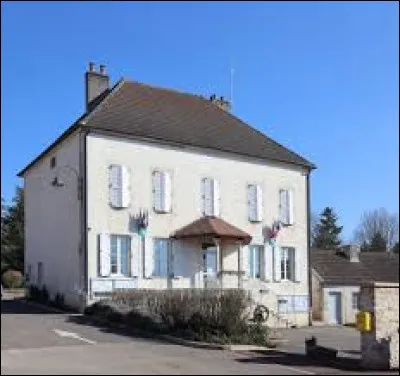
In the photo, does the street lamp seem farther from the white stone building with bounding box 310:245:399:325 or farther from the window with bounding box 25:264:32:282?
the white stone building with bounding box 310:245:399:325

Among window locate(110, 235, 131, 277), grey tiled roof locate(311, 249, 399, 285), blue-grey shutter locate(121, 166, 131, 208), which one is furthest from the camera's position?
grey tiled roof locate(311, 249, 399, 285)

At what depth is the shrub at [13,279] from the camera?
4389 cm

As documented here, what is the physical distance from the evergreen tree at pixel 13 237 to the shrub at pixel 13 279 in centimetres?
70

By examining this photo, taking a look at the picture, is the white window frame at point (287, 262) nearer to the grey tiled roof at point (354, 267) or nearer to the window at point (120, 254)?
the grey tiled roof at point (354, 267)

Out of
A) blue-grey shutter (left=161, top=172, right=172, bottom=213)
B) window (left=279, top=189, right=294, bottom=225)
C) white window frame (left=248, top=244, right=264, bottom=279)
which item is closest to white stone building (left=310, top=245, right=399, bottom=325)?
window (left=279, top=189, right=294, bottom=225)

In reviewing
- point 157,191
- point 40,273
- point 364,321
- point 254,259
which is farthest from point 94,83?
point 364,321

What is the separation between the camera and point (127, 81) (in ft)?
117

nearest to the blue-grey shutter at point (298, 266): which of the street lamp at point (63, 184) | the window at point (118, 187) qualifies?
the window at point (118, 187)

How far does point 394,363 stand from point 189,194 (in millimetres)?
16517

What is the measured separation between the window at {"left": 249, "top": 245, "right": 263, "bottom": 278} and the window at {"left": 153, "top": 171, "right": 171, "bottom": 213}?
17.2 feet

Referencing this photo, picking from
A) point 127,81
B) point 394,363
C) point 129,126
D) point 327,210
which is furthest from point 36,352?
point 327,210

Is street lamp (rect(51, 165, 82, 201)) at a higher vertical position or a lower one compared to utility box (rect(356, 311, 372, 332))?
higher

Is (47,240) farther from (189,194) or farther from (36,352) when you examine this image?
(36,352)

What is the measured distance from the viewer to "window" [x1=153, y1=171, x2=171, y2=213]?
31.7 metres
